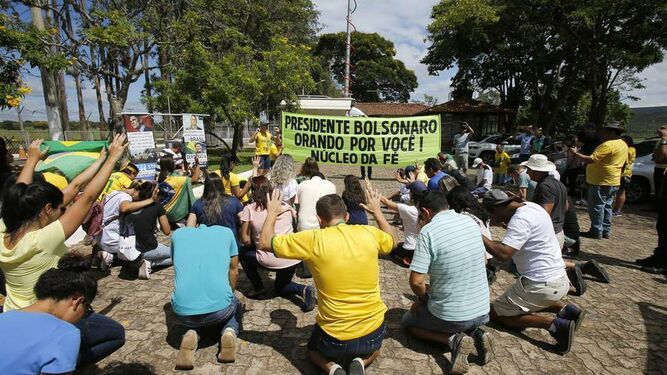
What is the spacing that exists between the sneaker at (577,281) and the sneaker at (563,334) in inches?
52.8

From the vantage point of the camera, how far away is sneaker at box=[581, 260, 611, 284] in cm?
480

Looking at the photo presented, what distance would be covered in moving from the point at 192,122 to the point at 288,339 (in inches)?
404

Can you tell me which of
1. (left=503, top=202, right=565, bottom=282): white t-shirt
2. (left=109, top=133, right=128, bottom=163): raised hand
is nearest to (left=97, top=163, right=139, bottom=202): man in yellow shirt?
(left=109, top=133, right=128, bottom=163): raised hand

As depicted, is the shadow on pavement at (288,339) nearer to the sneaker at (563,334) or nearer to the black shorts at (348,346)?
the black shorts at (348,346)

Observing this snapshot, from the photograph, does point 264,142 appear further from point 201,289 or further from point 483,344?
point 483,344

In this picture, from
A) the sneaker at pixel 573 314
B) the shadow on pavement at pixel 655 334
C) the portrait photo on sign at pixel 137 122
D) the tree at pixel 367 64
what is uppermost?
the tree at pixel 367 64

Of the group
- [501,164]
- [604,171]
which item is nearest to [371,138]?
[604,171]

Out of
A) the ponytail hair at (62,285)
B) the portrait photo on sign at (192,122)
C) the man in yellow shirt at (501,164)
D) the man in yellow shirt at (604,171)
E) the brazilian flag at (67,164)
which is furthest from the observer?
the portrait photo on sign at (192,122)

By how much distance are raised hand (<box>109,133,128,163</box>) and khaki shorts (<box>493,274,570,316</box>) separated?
3776mm

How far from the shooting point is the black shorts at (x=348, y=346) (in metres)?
2.79

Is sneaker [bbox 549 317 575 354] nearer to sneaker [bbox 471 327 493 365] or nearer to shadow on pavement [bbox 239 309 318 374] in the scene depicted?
sneaker [bbox 471 327 493 365]

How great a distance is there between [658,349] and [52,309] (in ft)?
16.6

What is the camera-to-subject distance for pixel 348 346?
109 inches

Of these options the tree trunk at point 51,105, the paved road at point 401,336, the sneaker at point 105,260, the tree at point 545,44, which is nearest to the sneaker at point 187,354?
the paved road at point 401,336
